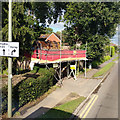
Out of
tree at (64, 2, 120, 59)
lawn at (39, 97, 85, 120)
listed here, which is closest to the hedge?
lawn at (39, 97, 85, 120)

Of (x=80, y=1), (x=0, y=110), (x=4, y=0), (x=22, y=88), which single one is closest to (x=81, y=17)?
(x=80, y=1)

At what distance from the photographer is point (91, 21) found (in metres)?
15.3

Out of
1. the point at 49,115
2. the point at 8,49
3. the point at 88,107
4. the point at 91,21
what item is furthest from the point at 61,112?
the point at 91,21

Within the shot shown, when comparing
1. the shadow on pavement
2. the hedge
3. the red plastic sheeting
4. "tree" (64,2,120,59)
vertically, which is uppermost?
"tree" (64,2,120,59)

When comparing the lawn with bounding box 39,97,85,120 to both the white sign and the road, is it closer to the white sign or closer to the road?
the road

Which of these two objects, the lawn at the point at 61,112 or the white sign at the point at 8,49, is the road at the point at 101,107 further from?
the white sign at the point at 8,49

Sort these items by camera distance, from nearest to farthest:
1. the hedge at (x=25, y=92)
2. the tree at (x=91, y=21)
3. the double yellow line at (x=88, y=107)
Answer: the hedge at (x=25, y=92), the double yellow line at (x=88, y=107), the tree at (x=91, y=21)

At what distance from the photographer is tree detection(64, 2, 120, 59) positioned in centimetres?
1385

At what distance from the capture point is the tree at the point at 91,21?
45.4ft

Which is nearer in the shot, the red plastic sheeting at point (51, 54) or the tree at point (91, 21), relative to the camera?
the red plastic sheeting at point (51, 54)

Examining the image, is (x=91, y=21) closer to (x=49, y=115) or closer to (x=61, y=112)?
(x=61, y=112)

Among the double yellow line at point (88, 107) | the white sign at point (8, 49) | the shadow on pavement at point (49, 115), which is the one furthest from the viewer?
the double yellow line at point (88, 107)

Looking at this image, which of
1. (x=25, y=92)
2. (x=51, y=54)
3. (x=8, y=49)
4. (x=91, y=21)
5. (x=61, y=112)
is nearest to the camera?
(x=8, y=49)

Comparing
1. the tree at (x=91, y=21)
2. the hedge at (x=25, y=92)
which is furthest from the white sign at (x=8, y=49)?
the tree at (x=91, y=21)
